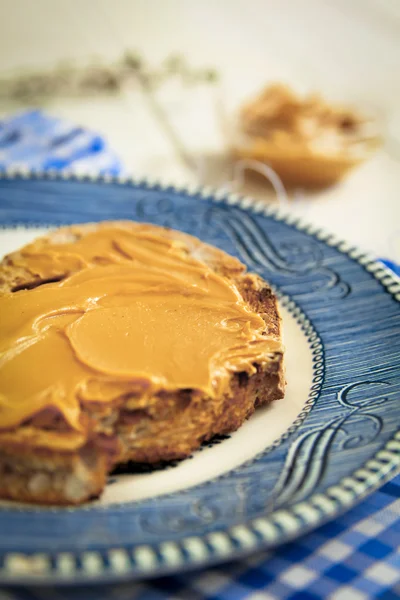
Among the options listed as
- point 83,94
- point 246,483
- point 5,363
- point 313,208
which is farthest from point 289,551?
point 83,94

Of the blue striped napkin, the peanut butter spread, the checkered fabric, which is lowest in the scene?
the checkered fabric

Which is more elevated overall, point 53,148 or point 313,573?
point 53,148

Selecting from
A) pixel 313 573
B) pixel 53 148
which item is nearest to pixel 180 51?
pixel 53 148

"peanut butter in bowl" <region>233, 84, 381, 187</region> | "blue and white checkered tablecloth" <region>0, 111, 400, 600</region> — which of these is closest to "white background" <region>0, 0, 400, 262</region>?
"peanut butter in bowl" <region>233, 84, 381, 187</region>

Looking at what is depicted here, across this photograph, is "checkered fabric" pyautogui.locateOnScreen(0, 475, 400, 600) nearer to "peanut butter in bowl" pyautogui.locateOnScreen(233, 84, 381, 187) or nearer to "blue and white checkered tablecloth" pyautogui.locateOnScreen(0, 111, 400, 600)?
"blue and white checkered tablecloth" pyautogui.locateOnScreen(0, 111, 400, 600)

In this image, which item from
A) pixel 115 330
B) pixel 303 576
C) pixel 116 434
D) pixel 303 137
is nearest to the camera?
pixel 303 576

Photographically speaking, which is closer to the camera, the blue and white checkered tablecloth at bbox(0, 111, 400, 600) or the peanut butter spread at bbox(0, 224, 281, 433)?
the blue and white checkered tablecloth at bbox(0, 111, 400, 600)

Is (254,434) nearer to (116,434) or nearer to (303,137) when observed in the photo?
(116,434)
